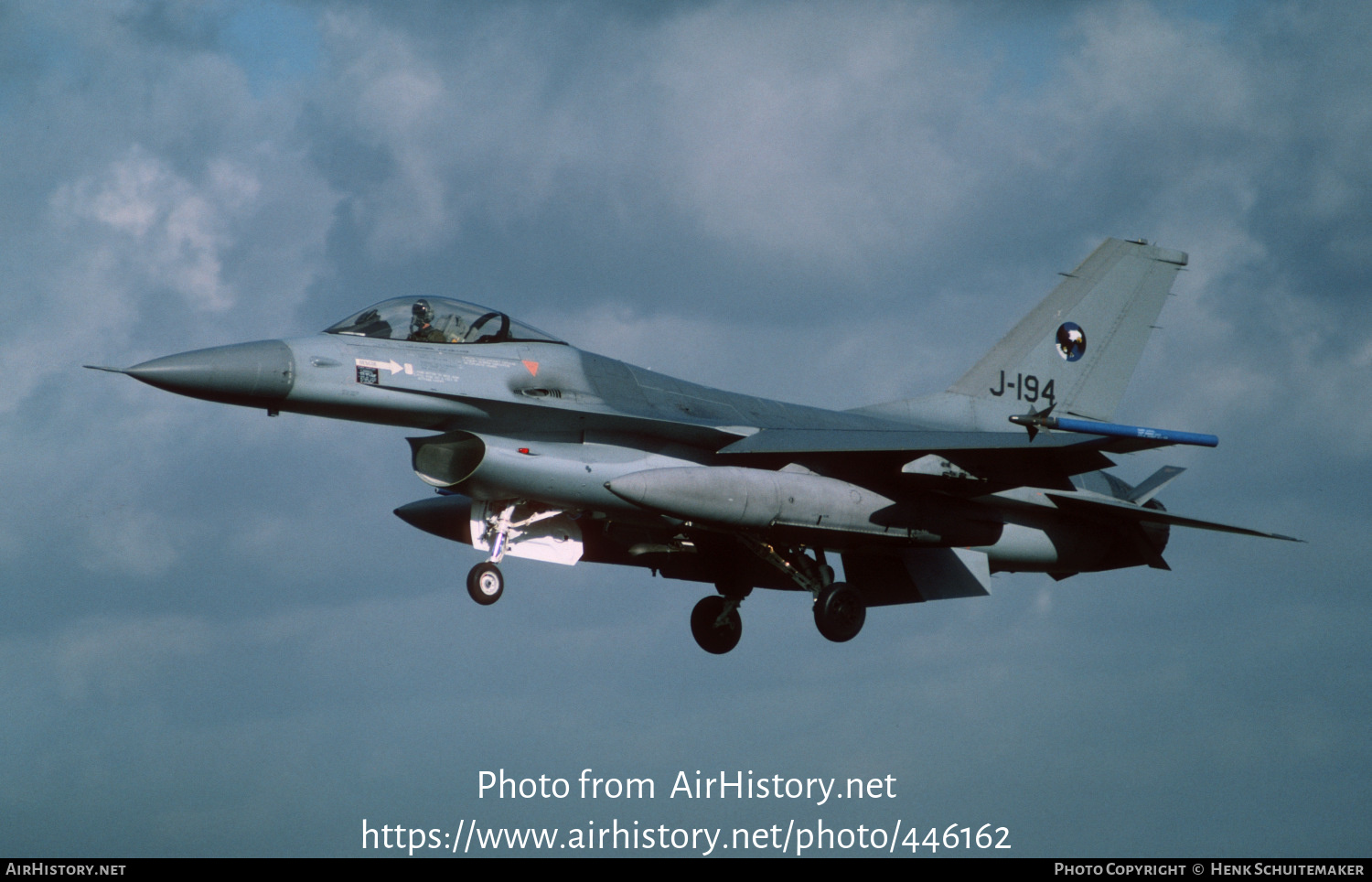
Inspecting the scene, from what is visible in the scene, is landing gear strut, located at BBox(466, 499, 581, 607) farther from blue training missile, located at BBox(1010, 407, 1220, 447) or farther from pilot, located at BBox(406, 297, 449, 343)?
blue training missile, located at BBox(1010, 407, 1220, 447)

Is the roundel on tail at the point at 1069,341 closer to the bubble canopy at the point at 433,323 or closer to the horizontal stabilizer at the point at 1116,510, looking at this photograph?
the horizontal stabilizer at the point at 1116,510

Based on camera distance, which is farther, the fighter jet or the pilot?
the pilot

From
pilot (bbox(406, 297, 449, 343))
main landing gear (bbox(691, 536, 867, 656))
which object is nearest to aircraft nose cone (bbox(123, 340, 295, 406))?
pilot (bbox(406, 297, 449, 343))

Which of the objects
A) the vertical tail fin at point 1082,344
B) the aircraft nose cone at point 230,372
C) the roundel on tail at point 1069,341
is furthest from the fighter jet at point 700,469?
the roundel on tail at point 1069,341

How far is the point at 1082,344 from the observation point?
21938 millimetres

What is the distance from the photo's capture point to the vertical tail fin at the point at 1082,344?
21.8m

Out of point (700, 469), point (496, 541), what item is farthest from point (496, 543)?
point (700, 469)

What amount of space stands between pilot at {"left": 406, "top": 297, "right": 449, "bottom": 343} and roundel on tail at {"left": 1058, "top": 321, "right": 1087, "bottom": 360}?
34.8 feet

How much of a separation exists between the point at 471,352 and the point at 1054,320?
10.3 meters

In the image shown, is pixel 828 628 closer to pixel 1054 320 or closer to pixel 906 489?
pixel 906 489

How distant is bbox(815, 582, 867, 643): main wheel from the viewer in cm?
1822

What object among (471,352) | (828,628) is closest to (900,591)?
(828,628)

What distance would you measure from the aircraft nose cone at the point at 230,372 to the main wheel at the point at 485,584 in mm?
Answer: 3118

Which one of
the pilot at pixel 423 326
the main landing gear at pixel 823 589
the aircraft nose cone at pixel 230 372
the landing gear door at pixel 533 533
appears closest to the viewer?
the aircraft nose cone at pixel 230 372
